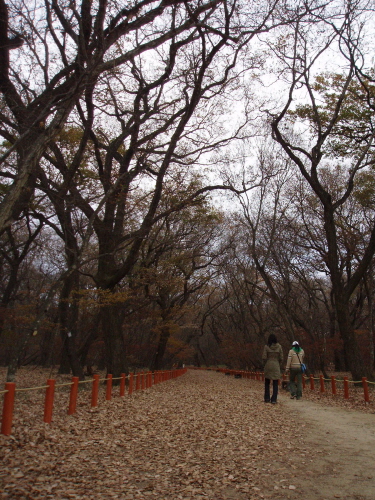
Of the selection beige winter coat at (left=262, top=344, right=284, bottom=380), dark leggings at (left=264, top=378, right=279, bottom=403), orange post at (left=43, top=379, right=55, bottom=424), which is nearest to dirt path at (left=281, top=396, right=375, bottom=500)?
beige winter coat at (left=262, top=344, right=284, bottom=380)

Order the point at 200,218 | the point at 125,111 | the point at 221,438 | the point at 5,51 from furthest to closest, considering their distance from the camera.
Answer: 1. the point at 200,218
2. the point at 125,111
3. the point at 5,51
4. the point at 221,438

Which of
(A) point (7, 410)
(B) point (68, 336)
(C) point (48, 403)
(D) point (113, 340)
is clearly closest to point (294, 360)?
(D) point (113, 340)

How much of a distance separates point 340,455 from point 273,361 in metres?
5.05

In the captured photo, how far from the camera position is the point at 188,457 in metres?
5.01

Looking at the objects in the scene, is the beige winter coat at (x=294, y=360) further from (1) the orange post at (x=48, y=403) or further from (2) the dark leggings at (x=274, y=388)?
(1) the orange post at (x=48, y=403)

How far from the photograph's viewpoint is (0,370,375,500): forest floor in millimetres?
3725

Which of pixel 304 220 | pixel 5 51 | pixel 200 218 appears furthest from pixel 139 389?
pixel 304 220

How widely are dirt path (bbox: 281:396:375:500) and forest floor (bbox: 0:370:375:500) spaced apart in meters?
0.01

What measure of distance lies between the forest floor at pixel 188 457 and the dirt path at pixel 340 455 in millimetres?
10

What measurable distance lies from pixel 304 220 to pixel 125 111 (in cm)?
1143

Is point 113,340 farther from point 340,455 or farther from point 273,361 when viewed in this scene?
point 340,455

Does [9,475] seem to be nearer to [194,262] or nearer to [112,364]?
[112,364]

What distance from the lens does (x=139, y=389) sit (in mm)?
14117

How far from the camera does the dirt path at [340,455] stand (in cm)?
365
